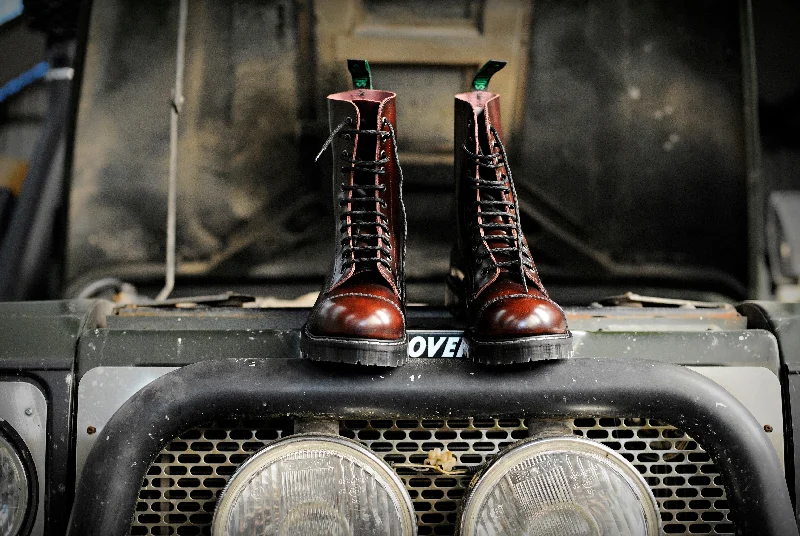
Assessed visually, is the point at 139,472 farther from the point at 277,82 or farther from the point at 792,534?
the point at 277,82

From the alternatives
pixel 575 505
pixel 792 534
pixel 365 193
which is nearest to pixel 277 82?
pixel 365 193

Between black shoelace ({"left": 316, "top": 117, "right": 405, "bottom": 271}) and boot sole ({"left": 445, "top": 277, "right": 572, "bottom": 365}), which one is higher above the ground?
black shoelace ({"left": 316, "top": 117, "right": 405, "bottom": 271})

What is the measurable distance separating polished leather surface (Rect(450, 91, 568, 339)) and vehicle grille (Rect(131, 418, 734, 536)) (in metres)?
0.15

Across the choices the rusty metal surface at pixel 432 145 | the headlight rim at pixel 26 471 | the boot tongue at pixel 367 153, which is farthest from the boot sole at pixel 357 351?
the rusty metal surface at pixel 432 145

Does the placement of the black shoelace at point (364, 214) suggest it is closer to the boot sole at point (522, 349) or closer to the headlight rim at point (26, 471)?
the boot sole at point (522, 349)

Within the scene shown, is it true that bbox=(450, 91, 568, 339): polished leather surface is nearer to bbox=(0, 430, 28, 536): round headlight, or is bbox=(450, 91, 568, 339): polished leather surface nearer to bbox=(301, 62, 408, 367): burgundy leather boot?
bbox=(301, 62, 408, 367): burgundy leather boot

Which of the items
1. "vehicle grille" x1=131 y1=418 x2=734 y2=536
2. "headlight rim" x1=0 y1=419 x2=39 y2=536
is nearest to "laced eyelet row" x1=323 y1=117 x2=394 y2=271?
"vehicle grille" x1=131 y1=418 x2=734 y2=536

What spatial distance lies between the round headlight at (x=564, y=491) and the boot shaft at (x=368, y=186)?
30cm

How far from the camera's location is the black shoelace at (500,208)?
0.93m

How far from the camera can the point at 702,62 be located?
59.6 inches

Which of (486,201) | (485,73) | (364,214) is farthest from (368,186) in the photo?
(485,73)

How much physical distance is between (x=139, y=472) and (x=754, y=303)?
90cm

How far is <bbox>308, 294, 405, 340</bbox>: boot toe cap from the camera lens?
799mm

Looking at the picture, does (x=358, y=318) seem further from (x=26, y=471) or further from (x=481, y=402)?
(x=26, y=471)
